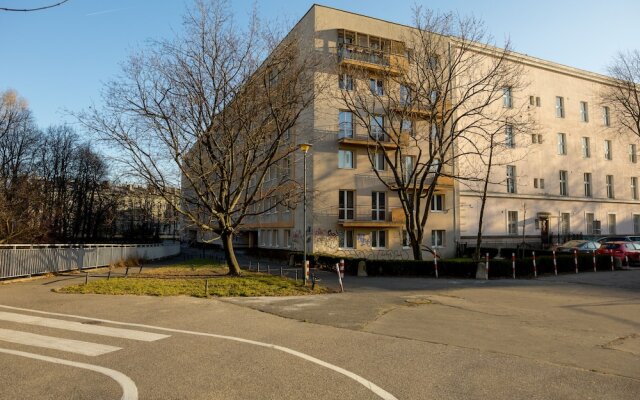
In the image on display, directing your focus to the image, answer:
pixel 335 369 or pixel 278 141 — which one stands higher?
pixel 278 141

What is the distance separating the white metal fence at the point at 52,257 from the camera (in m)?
17.1

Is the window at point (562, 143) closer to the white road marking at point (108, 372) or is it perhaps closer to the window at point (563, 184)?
the window at point (563, 184)

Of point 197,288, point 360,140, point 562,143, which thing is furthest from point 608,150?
point 197,288

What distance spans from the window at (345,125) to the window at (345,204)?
4.18 meters

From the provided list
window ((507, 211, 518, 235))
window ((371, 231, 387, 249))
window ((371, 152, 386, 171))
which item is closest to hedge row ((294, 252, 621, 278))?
window ((371, 231, 387, 249))

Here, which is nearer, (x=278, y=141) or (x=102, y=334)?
(x=102, y=334)

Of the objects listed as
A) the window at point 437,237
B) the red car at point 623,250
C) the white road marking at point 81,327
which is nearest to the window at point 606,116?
the red car at point 623,250

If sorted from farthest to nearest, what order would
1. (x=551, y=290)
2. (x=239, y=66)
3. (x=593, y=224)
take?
(x=593, y=224)
(x=239, y=66)
(x=551, y=290)

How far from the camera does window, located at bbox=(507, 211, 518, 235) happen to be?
128 feet

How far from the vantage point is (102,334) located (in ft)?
27.2

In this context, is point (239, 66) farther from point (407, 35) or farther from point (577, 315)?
point (407, 35)

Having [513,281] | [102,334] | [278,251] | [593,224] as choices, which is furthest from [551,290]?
[593,224]

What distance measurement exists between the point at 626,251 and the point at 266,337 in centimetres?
2816

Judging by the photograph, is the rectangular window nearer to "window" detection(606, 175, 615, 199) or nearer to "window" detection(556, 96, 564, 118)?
Answer: "window" detection(556, 96, 564, 118)
